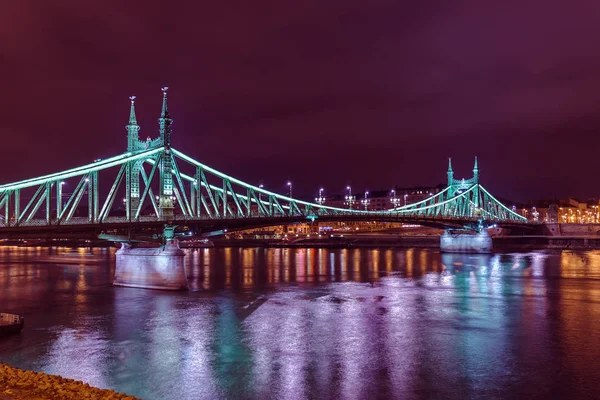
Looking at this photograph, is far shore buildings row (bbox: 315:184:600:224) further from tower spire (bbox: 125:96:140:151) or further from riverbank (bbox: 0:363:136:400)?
riverbank (bbox: 0:363:136:400)

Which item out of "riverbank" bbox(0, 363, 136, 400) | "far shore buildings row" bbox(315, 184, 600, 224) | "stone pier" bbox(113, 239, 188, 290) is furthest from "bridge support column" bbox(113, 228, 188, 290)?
"far shore buildings row" bbox(315, 184, 600, 224)

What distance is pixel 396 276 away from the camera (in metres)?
52.3

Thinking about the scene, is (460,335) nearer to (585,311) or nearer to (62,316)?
(585,311)

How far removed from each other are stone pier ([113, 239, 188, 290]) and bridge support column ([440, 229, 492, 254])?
58824 millimetres

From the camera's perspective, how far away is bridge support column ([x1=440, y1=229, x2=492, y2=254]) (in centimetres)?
8800

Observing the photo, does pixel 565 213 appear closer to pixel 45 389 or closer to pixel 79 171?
pixel 79 171

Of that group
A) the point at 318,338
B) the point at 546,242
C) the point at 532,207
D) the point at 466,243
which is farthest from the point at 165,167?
the point at 532,207

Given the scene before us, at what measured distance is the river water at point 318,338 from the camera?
18266mm

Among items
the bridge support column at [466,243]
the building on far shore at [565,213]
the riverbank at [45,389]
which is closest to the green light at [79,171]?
the riverbank at [45,389]

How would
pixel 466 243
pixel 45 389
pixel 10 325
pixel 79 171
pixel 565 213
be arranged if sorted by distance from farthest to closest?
1. pixel 565 213
2. pixel 466 243
3. pixel 79 171
4. pixel 10 325
5. pixel 45 389

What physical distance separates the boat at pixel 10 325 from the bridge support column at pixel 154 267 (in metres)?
14.7

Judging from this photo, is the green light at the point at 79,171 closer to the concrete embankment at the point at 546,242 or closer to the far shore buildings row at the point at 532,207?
the concrete embankment at the point at 546,242

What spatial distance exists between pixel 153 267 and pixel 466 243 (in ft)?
200

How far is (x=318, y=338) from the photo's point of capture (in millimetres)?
24828
